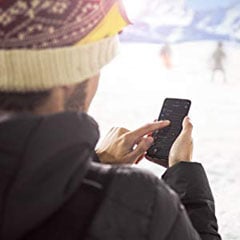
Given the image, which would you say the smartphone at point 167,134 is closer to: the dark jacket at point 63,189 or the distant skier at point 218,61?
the dark jacket at point 63,189

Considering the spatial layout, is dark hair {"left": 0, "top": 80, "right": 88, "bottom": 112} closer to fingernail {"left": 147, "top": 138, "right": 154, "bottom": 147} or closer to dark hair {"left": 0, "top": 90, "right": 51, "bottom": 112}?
dark hair {"left": 0, "top": 90, "right": 51, "bottom": 112}

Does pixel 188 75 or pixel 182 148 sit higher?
pixel 182 148

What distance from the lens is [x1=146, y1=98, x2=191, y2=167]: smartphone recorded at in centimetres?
77

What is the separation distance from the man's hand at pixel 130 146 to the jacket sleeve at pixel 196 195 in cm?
10

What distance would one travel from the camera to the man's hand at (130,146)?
0.76m

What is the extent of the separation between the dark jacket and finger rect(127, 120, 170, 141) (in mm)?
284

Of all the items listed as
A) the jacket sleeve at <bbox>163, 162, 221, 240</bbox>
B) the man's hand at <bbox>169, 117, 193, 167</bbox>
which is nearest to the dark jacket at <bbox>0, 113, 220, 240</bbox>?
the jacket sleeve at <bbox>163, 162, 221, 240</bbox>

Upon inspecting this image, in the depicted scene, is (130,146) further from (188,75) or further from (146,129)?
(188,75)

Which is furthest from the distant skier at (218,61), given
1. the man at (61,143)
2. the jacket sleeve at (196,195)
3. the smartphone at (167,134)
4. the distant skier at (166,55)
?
the man at (61,143)

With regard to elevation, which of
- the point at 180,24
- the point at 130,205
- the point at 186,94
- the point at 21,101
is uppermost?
the point at 21,101

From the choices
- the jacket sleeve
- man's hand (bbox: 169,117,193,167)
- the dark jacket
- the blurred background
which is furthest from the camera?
the blurred background

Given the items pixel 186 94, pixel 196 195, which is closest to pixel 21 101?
pixel 196 195

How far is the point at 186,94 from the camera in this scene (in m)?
1.22

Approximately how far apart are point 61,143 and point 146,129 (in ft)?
1.17
